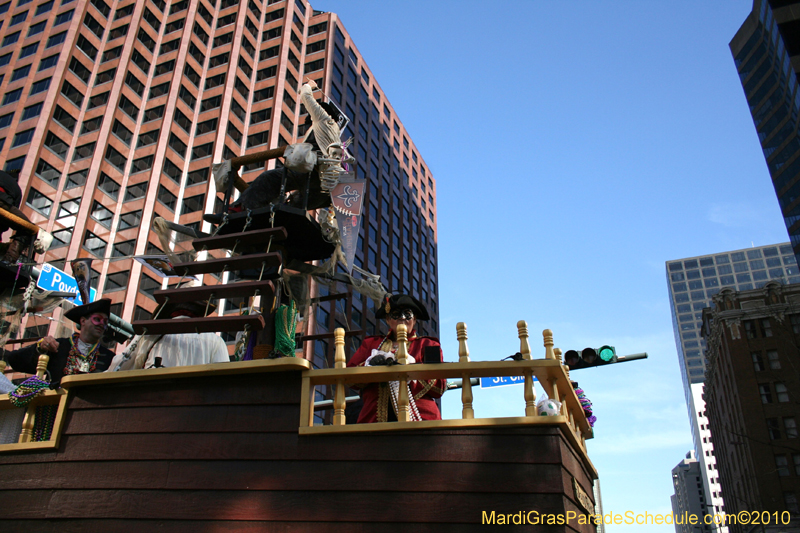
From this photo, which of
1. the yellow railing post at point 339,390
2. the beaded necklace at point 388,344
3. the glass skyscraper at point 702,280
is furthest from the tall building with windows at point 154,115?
the glass skyscraper at point 702,280

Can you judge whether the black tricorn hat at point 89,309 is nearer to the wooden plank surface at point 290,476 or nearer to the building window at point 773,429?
the wooden plank surface at point 290,476

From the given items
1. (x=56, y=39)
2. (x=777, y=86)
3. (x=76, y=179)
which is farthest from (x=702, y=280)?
(x=56, y=39)

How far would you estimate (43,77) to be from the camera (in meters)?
47.1

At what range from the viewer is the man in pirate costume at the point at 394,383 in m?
5.49

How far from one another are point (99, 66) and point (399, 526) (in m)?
57.3

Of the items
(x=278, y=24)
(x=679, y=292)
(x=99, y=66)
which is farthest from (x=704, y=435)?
(x=99, y=66)

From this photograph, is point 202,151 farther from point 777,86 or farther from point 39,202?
point 777,86

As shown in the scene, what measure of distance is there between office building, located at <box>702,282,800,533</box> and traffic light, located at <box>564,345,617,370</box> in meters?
44.4

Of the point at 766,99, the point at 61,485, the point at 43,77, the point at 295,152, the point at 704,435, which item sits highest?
the point at 766,99

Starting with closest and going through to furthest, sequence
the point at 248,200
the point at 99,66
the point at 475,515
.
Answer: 1. the point at 475,515
2. the point at 248,200
3. the point at 99,66

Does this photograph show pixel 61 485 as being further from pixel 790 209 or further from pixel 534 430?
pixel 790 209

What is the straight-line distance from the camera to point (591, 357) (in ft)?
35.2

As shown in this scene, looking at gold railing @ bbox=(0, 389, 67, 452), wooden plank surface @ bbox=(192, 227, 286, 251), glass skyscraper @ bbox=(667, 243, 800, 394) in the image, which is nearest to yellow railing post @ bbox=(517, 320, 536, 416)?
wooden plank surface @ bbox=(192, 227, 286, 251)

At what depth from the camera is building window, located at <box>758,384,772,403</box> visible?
173 feet
